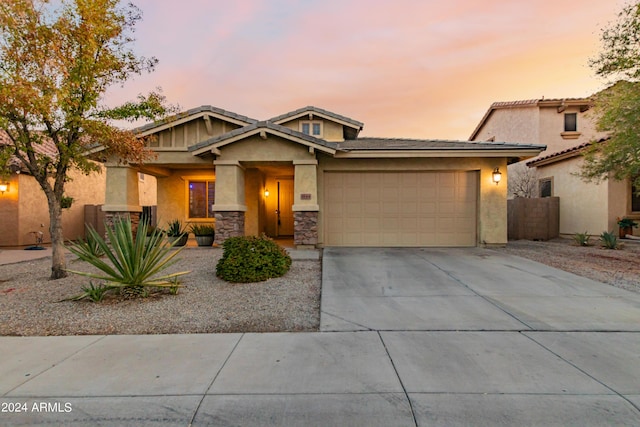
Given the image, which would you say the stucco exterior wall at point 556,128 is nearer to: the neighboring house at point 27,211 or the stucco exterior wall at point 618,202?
the stucco exterior wall at point 618,202

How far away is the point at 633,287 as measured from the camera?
644 cm

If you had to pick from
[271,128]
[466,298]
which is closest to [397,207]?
[271,128]

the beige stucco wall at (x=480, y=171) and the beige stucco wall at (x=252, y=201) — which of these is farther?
the beige stucco wall at (x=252, y=201)

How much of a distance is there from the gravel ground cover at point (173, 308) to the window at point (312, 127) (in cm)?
780

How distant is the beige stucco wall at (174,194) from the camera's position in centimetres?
1354

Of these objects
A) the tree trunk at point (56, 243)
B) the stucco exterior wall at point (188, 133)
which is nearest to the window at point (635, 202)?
the stucco exterior wall at point (188, 133)

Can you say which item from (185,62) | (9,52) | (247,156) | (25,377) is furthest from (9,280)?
(185,62)

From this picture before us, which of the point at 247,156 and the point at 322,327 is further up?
the point at 247,156

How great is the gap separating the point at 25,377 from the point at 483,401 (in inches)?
166

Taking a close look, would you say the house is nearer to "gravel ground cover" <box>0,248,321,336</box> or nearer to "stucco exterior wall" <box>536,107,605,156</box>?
"stucco exterior wall" <box>536,107,605,156</box>

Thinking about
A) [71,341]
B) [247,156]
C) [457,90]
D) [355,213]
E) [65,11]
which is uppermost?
[457,90]

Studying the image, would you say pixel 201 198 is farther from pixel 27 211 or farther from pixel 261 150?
pixel 27 211

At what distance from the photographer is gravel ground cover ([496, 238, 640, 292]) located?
7.16 m

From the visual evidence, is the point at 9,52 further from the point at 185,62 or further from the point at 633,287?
the point at 633,287
